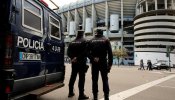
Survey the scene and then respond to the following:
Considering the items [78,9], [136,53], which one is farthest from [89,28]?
[136,53]

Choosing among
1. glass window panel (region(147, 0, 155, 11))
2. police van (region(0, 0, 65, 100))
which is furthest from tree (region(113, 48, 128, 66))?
police van (region(0, 0, 65, 100))

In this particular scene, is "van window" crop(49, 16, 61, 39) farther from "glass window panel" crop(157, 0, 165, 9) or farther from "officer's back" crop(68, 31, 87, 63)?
"glass window panel" crop(157, 0, 165, 9)

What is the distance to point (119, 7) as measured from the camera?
108 m

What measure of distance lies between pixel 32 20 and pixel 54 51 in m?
1.53

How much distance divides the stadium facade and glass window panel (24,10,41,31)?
272 ft

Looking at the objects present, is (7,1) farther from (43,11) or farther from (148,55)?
(148,55)

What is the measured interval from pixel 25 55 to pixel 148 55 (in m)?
84.9

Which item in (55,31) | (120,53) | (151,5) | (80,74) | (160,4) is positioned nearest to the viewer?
(55,31)

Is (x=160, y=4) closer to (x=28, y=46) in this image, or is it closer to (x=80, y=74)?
(x=80, y=74)

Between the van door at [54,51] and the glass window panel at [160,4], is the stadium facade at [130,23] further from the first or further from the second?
the van door at [54,51]

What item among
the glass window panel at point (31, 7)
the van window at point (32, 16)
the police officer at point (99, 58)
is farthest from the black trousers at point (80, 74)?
the glass window panel at point (31, 7)

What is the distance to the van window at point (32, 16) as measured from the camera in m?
4.51

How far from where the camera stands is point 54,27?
646cm

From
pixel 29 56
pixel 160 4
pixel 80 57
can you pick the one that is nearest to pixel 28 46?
pixel 29 56
